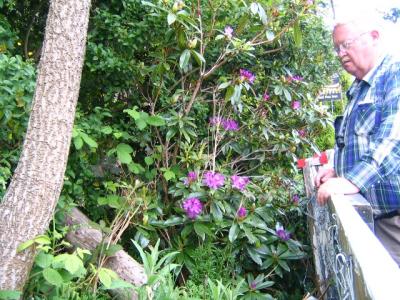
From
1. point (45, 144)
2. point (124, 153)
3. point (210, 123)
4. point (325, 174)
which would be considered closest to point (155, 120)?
point (124, 153)

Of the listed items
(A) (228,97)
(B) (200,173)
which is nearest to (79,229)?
(B) (200,173)

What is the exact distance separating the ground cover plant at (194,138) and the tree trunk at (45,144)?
54 cm

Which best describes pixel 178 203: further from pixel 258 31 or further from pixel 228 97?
pixel 258 31

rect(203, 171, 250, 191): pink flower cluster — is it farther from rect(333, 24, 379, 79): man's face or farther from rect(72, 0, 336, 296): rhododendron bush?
rect(333, 24, 379, 79): man's face

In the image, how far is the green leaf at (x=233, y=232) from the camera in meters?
3.14

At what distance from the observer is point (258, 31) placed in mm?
3768

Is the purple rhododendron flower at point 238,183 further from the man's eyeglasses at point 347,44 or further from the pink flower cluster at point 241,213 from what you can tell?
the man's eyeglasses at point 347,44

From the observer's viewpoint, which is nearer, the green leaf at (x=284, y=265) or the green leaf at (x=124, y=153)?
the green leaf at (x=124, y=153)

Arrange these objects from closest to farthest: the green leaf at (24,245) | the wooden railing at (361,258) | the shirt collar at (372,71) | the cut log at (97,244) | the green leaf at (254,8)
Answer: the wooden railing at (361,258) → the green leaf at (24,245) → the shirt collar at (372,71) → the cut log at (97,244) → the green leaf at (254,8)

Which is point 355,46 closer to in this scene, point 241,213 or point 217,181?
point 217,181

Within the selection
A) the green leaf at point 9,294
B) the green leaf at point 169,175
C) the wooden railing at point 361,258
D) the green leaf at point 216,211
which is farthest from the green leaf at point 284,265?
the green leaf at point 9,294

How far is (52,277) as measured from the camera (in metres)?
2.10

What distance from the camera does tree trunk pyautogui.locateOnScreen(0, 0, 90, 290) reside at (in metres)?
2.13

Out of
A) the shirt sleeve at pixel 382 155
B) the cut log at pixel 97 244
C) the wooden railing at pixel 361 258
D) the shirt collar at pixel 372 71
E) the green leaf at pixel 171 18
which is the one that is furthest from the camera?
the green leaf at pixel 171 18
